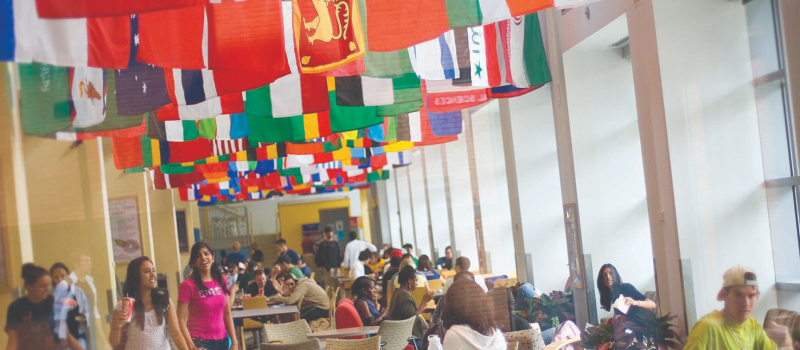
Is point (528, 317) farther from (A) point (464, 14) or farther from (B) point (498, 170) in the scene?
(A) point (464, 14)

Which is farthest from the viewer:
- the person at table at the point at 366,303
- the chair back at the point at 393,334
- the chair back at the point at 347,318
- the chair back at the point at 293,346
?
the person at table at the point at 366,303

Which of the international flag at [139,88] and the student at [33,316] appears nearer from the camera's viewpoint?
the student at [33,316]

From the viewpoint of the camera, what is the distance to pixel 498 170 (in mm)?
9859

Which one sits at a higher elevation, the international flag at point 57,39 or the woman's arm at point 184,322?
the international flag at point 57,39

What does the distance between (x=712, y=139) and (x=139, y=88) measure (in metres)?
3.65

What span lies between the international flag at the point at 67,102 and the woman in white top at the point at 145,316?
0.77 metres

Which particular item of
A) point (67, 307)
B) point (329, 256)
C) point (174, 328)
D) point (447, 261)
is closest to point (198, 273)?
point (174, 328)

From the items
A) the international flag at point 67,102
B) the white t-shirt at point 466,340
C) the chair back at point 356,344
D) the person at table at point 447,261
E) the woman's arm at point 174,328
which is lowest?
the person at table at point 447,261

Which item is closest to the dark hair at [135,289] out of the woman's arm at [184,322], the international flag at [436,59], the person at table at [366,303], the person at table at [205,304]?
the woman's arm at [184,322]

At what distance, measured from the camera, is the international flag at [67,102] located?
3.08 m

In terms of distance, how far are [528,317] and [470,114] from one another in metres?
2.10

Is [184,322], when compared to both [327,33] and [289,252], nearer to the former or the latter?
[327,33]

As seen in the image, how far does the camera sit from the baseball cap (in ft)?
16.4

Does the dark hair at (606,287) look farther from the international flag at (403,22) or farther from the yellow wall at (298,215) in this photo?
the yellow wall at (298,215)
